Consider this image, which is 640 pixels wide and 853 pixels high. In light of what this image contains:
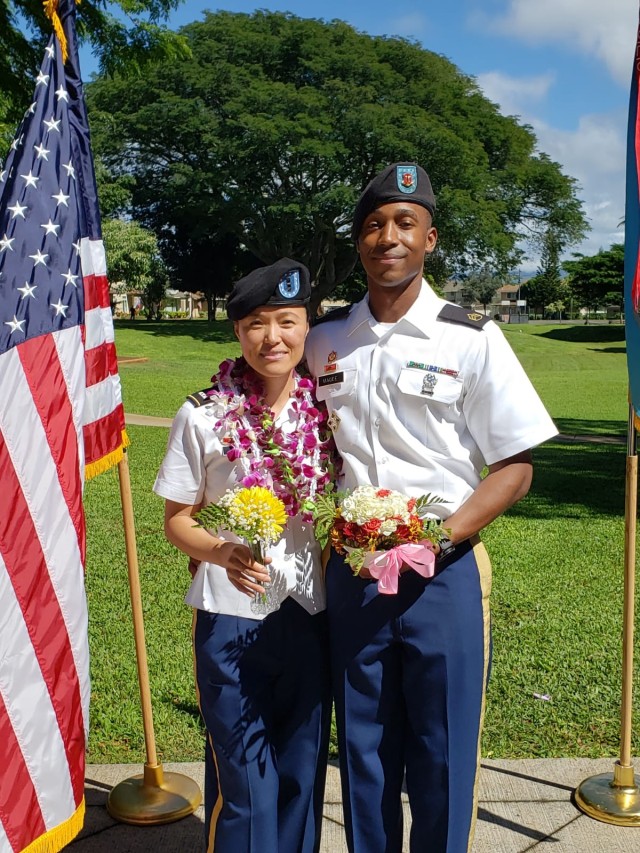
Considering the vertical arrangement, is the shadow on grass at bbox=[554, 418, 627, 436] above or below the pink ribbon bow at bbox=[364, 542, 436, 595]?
below

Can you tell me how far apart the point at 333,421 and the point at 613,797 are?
7.15ft

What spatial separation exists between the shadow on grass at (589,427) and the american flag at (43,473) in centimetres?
1308

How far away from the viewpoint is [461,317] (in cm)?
268

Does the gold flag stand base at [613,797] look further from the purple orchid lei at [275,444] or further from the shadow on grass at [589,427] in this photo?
the shadow on grass at [589,427]

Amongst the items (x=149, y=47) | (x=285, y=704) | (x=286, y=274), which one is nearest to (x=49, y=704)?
(x=285, y=704)

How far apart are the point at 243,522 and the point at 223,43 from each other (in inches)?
1592

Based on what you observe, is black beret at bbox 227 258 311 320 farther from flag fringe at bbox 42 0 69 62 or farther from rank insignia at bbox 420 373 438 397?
flag fringe at bbox 42 0 69 62

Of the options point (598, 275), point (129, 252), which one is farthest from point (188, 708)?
point (598, 275)

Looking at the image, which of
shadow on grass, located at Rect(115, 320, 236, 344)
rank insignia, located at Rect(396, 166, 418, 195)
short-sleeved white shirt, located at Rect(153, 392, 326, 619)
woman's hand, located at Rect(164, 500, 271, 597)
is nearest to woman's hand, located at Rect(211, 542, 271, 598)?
woman's hand, located at Rect(164, 500, 271, 597)

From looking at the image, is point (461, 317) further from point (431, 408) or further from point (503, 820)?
point (503, 820)

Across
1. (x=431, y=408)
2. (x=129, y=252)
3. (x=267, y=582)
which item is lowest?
(x=267, y=582)

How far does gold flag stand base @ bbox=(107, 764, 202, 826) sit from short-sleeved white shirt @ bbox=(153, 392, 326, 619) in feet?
4.52

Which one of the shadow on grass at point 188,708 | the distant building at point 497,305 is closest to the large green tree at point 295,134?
the shadow on grass at point 188,708

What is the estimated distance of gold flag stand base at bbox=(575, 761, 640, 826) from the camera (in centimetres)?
356
